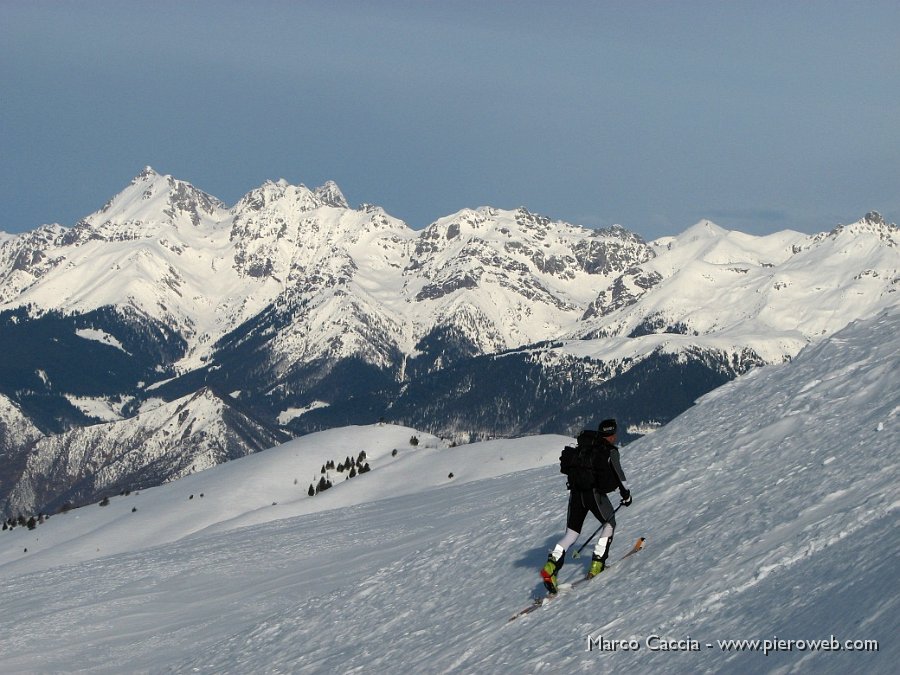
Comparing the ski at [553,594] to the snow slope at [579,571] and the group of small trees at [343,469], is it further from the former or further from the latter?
the group of small trees at [343,469]

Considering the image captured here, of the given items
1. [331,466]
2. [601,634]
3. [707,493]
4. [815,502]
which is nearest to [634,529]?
[707,493]

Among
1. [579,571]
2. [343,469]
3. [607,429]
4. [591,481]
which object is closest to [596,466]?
[591,481]

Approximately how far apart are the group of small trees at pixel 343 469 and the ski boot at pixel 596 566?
47.0 m

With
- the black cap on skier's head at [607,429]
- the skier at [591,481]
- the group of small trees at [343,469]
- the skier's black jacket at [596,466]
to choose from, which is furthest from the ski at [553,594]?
the group of small trees at [343,469]

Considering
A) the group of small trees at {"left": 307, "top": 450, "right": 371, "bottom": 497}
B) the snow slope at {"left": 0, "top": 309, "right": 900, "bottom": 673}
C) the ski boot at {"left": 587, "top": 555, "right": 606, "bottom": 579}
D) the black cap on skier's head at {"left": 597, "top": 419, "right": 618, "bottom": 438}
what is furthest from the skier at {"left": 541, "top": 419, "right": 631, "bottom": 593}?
the group of small trees at {"left": 307, "top": 450, "right": 371, "bottom": 497}

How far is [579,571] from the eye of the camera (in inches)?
929

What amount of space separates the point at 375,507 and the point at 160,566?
11586mm

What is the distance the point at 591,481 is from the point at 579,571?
8.12 ft

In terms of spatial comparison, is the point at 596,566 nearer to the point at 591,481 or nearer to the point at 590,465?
the point at 591,481

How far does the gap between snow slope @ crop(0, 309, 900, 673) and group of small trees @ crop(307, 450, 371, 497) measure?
65.4 ft

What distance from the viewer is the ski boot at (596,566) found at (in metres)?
22.4

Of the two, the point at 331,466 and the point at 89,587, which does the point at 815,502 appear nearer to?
the point at 89,587

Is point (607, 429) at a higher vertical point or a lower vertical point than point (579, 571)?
higher

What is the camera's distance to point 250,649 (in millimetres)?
26922
